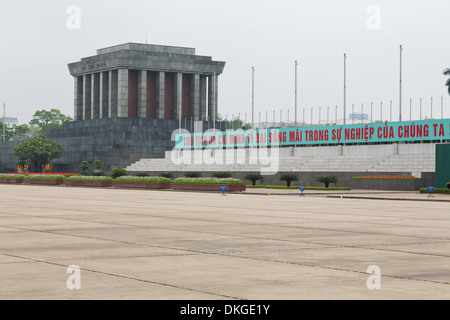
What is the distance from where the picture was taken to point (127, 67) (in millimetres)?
124938

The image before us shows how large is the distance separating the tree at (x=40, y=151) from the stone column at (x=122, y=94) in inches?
573

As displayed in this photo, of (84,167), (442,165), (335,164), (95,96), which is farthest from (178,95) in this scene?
(442,165)

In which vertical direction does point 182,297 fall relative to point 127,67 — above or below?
below

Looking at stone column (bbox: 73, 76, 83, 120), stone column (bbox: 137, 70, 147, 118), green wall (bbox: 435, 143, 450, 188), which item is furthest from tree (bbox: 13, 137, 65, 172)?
green wall (bbox: 435, 143, 450, 188)

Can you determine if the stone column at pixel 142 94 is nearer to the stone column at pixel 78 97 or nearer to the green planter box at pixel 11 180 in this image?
the stone column at pixel 78 97

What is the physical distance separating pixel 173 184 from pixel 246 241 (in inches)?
1803

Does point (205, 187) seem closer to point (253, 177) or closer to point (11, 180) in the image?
point (253, 177)

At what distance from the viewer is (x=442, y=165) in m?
53.3

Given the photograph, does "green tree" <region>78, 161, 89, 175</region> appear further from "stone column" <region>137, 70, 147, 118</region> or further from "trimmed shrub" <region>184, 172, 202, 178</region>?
"trimmed shrub" <region>184, 172, 202, 178</region>

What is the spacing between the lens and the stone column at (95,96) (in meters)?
136

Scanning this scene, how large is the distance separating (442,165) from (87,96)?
322 ft
